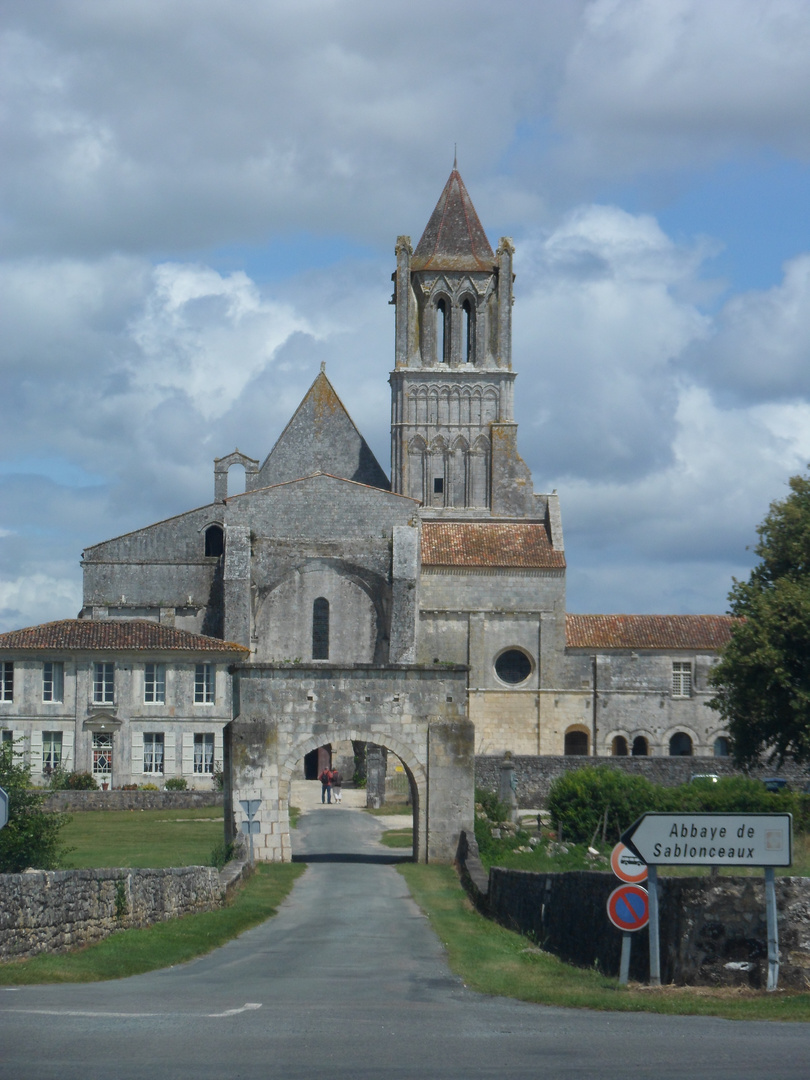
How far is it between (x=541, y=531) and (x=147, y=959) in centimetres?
4761

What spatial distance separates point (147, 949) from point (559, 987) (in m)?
4.92

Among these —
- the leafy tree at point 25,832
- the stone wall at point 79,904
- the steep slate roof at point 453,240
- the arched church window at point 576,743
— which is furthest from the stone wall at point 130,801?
the steep slate roof at point 453,240

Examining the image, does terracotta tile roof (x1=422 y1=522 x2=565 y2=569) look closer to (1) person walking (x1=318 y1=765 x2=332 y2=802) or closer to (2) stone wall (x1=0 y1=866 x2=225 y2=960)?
(1) person walking (x1=318 y1=765 x2=332 y2=802)

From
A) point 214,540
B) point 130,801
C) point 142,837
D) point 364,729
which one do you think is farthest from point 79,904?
point 214,540

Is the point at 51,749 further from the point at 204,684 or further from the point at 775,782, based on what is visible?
the point at 775,782

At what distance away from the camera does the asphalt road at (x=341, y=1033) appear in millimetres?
8734

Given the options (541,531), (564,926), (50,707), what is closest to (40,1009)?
(564,926)

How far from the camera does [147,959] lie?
15.2 m

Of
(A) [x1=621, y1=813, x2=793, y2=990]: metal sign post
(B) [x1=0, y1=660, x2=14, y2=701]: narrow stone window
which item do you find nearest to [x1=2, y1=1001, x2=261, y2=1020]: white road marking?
(A) [x1=621, y1=813, x2=793, y2=990]: metal sign post

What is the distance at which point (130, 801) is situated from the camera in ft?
136

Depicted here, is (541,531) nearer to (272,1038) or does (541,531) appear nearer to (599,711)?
(599,711)

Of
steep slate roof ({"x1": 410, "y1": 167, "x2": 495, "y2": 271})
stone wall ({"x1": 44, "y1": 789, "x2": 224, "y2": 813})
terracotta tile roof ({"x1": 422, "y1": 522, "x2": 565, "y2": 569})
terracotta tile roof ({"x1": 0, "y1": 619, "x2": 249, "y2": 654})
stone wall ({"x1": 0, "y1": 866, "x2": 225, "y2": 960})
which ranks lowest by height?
stone wall ({"x1": 44, "y1": 789, "x2": 224, "y2": 813})

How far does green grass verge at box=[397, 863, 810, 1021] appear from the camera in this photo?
11516 millimetres

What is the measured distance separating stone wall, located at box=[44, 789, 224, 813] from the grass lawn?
0.44 meters
